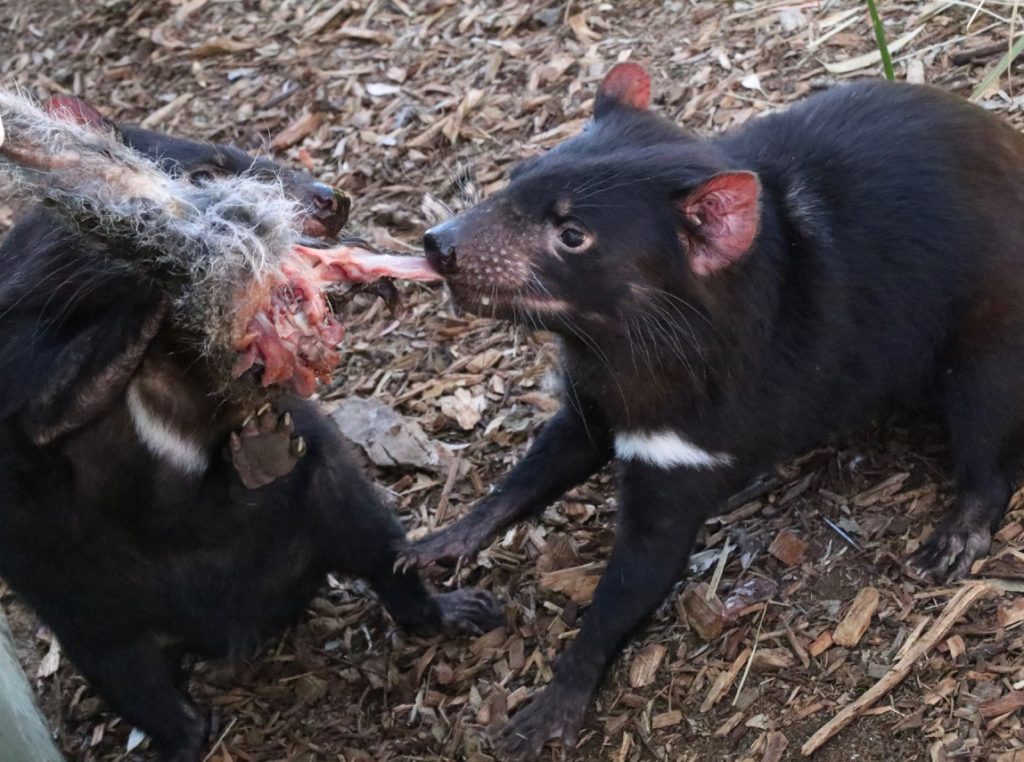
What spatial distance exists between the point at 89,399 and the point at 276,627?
1.02 meters

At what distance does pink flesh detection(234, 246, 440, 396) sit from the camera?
8.19ft

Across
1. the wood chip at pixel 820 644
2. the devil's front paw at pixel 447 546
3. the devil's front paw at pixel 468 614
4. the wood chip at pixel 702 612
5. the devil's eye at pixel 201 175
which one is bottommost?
the devil's front paw at pixel 468 614

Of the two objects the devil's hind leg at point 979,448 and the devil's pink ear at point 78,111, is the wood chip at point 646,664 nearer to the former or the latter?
the devil's hind leg at point 979,448

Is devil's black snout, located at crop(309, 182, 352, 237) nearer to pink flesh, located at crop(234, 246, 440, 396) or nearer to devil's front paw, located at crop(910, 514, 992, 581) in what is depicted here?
pink flesh, located at crop(234, 246, 440, 396)

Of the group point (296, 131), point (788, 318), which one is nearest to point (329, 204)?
point (788, 318)

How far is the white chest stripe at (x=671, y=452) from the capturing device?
10.4 ft

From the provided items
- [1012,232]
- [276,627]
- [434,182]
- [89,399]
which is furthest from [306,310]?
[434,182]

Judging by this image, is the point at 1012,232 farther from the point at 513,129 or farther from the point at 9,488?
the point at 9,488

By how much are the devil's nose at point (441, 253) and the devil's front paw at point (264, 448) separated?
0.52 metres

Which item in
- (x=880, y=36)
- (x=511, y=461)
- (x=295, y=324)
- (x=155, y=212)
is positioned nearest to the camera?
(x=155, y=212)

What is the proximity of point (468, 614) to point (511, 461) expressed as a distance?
0.63 metres

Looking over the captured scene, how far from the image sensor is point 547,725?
320cm

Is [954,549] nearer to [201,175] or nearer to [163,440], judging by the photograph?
[163,440]

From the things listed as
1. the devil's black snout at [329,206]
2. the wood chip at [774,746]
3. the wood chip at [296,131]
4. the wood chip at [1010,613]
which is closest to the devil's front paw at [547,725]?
the wood chip at [774,746]
